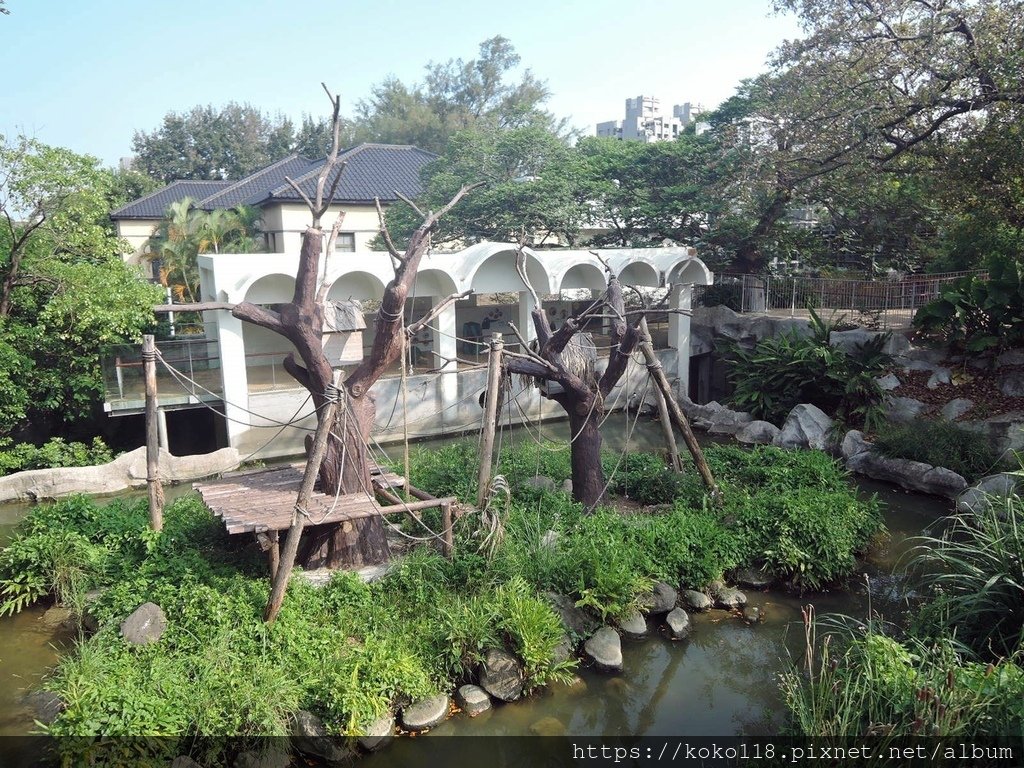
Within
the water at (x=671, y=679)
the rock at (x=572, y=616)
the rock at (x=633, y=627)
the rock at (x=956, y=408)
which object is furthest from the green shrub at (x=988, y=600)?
the rock at (x=956, y=408)

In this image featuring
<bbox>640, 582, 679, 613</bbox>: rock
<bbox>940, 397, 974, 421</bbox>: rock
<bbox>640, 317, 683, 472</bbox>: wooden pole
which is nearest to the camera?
<bbox>640, 582, 679, 613</bbox>: rock

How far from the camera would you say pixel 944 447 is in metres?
11.7

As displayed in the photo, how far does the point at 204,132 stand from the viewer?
37031 mm

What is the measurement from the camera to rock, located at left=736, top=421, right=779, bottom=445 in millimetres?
14461

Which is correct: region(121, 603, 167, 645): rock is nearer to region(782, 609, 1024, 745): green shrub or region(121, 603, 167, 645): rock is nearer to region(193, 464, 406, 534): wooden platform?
region(193, 464, 406, 534): wooden platform

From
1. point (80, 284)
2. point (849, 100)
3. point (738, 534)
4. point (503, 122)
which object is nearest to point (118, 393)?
point (80, 284)

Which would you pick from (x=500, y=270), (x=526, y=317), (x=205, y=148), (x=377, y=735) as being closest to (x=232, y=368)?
(x=500, y=270)

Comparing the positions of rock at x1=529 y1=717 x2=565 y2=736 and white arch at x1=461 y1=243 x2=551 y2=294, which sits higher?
white arch at x1=461 y1=243 x2=551 y2=294

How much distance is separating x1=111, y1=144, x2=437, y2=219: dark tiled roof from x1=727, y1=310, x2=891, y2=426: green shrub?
11.1 meters

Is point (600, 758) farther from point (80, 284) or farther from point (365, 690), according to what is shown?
point (80, 284)

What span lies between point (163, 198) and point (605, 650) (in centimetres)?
2285

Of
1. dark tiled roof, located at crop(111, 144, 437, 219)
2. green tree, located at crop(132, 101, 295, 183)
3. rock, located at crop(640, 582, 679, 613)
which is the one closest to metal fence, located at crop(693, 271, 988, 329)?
dark tiled roof, located at crop(111, 144, 437, 219)

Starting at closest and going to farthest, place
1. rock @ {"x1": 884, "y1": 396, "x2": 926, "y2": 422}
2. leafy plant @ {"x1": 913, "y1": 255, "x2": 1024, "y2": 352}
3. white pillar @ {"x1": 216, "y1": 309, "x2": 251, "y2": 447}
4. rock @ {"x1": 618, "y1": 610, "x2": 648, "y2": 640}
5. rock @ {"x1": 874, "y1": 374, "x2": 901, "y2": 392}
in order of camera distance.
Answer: rock @ {"x1": 618, "y1": 610, "x2": 648, "y2": 640}, leafy plant @ {"x1": 913, "y1": 255, "x2": 1024, "y2": 352}, rock @ {"x1": 884, "y1": 396, "x2": 926, "y2": 422}, white pillar @ {"x1": 216, "y1": 309, "x2": 251, "y2": 447}, rock @ {"x1": 874, "y1": 374, "x2": 901, "y2": 392}

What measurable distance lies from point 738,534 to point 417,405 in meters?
8.33
